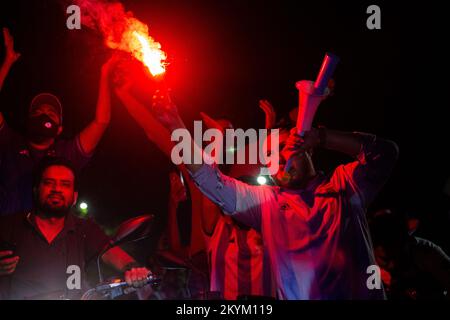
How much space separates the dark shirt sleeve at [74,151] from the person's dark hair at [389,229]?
3671mm

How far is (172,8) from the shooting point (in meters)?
6.11

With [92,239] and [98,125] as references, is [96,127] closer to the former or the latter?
[98,125]

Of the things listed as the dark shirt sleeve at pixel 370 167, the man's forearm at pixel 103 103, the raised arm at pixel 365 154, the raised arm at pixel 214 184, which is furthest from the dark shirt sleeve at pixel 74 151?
the dark shirt sleeve at pixel 370 167

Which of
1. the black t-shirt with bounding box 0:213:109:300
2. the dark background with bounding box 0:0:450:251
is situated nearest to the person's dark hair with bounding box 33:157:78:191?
the black t-shirt with bounding box 0:213:109:300

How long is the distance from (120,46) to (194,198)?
84.2 inches

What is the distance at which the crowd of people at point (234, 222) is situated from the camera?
3.50 meters

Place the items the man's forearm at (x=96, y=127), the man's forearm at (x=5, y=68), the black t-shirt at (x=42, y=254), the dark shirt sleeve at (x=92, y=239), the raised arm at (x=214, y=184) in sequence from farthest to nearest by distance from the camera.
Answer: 1. the man's forearm at (x=96, y=127)
2. the man's forearm at (x=5, y=68)
3. the dark shirt sleeve at (x=92, y=239)
4. the black t-shirt at (x=42, y=254)
5. the raised arm at (x=214, y=184)

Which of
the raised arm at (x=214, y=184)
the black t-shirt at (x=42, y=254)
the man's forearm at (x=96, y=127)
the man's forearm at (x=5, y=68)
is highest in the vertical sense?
the man's forearm at (x=5, y=68)

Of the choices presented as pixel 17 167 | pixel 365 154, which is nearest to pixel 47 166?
pixel 17 167

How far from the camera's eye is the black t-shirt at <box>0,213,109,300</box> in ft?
13.5

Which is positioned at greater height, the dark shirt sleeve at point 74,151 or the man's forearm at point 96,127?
the man's forearm at point 96,127

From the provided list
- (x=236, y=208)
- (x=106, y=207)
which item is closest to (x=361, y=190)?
(x=236, y=208)

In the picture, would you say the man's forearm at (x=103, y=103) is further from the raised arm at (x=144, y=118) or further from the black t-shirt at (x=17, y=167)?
the black t-shirt at (x=17, y=167)
